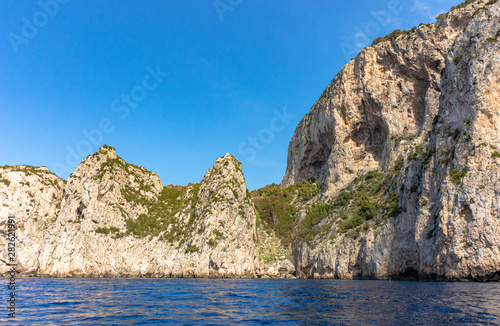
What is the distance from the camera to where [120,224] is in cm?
9219

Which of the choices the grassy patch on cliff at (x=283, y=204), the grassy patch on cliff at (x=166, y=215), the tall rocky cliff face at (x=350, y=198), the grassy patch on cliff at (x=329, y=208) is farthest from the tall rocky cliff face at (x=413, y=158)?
the grassy patch on cliff at (x=166, y=215)

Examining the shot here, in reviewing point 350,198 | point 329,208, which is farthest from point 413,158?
point 329,208

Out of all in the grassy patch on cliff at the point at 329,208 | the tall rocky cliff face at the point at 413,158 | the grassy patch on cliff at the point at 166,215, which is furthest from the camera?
the grassy patch on cliff at the point at 166,215

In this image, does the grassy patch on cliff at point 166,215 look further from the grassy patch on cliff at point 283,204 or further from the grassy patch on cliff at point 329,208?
the grassy patch on cliff at point 329,208

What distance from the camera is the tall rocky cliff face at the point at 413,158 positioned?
154 ft

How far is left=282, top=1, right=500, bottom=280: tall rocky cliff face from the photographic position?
47031 millimetres

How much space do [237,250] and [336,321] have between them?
216 ft

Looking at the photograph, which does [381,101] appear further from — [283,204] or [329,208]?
[283,204]

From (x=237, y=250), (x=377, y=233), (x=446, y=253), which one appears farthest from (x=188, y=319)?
(x=237, y=250)

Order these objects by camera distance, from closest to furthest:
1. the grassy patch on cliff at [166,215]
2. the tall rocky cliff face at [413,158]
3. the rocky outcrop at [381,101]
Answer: the tall rocky cliff face at [413,158]
the rocky outcrop at [381,101]
the grassy patch on cliff at [166,215]

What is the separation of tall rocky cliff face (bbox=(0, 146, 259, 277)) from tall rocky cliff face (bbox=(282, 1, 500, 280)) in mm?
21682

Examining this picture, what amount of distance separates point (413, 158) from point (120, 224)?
7570 cm

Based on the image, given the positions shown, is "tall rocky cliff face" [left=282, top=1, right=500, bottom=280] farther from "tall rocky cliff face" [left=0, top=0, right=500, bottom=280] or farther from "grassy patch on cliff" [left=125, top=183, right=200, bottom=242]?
"grassy patch on cliff" [left=125, top=183, right=200, bottom=242]

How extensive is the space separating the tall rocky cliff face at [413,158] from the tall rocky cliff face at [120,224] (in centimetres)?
2168
